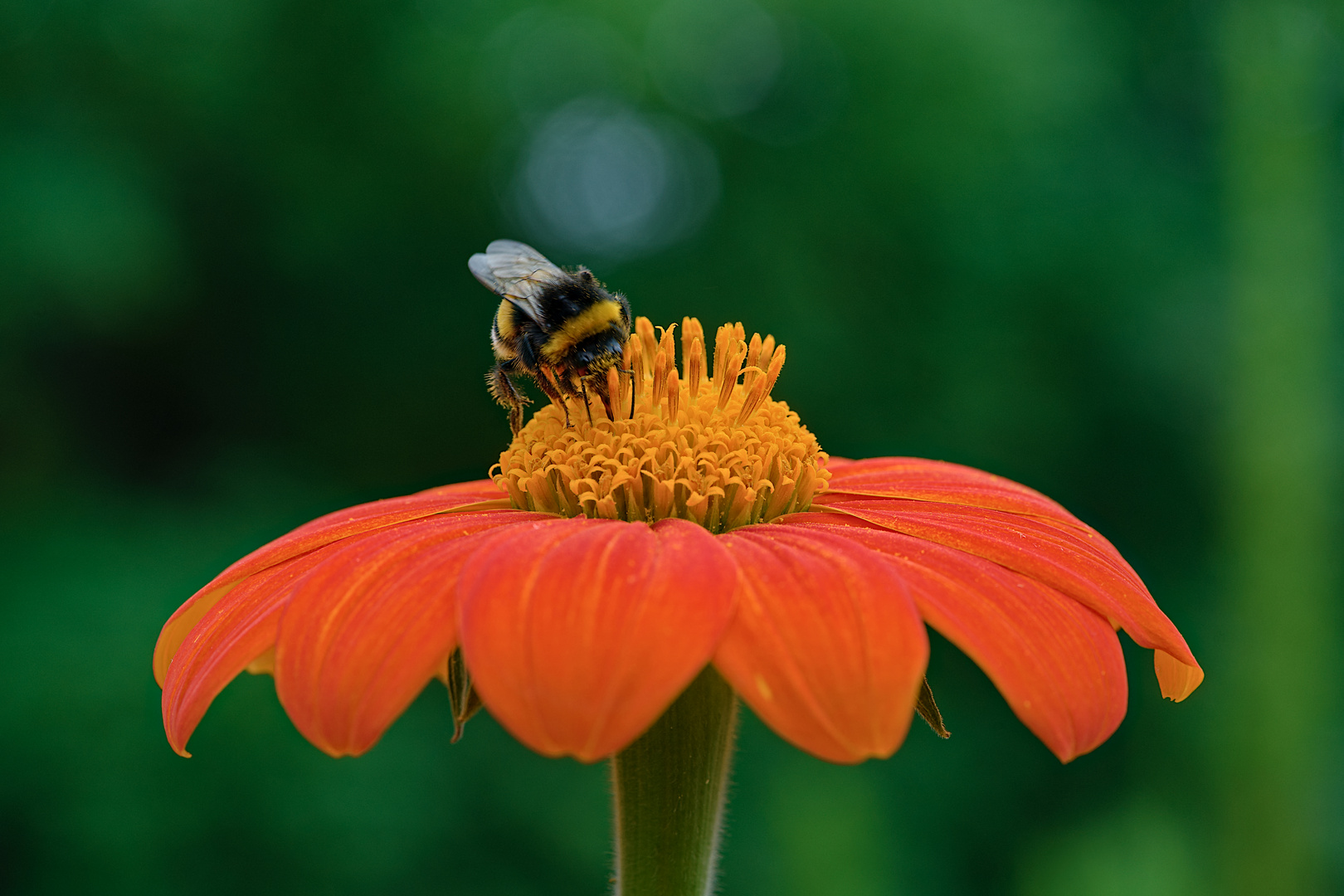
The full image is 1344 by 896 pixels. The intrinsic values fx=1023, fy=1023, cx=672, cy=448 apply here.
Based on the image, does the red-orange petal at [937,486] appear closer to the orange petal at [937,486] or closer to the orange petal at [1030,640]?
the orange petal at [937,486]

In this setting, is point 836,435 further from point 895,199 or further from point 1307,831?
point 1307,831

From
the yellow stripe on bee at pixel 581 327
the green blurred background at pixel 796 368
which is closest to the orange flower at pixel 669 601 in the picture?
the yellow stripe on bee at pixel 581 327

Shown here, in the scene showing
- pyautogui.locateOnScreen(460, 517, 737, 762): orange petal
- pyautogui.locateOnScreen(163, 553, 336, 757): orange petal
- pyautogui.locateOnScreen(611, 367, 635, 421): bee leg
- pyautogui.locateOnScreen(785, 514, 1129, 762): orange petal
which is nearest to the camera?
pyautogui.locateOnScreen(460, 517, 737, 762): orange petal

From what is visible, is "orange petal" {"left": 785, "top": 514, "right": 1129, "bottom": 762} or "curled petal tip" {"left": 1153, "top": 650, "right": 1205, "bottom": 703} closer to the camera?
"orange petal" {"left": 785, "top": 514, "right": 1129, "bottom": 762}

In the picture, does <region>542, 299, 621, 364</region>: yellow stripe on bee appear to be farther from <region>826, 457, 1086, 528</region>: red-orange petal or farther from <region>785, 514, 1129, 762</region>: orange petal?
<region>785, 514, 1129, 762</region>: orange petal

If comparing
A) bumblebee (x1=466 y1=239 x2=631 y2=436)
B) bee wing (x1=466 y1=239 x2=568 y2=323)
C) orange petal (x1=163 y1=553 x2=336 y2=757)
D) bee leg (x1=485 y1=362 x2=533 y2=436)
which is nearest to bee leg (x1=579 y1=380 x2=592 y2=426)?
bumblebee (x1=466 y1=239 x2=631 y2=436)

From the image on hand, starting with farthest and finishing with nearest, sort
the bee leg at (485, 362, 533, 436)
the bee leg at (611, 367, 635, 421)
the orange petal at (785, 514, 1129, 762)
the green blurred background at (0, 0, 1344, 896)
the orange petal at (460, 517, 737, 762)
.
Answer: the green blurred background at (0, 0, 1344, 896) → the bee leg at (485, 362, 533, 436) → the bee leg at (611, 367, 635, 421) → the orange petal at (785, 514, 1129, 762) → the orange petal at (460, 517, 737, 762)

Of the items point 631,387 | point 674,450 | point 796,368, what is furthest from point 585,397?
point 796,368
